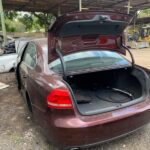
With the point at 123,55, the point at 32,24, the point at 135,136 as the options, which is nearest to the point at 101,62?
the point at 123,55

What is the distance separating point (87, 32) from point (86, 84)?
112 centimetres

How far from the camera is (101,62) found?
314 cm

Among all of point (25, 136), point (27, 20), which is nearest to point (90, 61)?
point (25, 136)

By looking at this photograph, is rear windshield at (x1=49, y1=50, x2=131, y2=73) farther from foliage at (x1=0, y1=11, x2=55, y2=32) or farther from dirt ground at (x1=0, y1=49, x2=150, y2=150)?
foliage at (x1=0, y1=11, x2=55, y2=32)

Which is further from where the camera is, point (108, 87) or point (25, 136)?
point (108, 87)

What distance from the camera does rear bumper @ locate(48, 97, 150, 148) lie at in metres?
2.14

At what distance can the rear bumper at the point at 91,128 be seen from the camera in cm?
214

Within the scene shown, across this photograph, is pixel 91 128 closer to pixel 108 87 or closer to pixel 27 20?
pixel 108 87

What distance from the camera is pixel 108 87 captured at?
365 cm

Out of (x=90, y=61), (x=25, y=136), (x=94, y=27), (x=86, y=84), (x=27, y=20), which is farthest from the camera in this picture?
(x=27, y=20)

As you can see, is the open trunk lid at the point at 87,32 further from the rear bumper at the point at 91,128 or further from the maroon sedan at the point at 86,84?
the rear bumper at the point at 91,128

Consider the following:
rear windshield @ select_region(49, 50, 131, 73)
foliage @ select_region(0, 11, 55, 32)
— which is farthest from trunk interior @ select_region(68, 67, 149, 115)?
foliage @ select_region(0, 11, 55, 32)

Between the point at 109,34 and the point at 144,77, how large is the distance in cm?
79

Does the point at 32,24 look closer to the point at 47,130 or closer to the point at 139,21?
the point at 139,21
